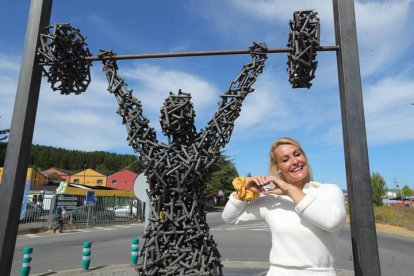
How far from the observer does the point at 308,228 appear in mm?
1774

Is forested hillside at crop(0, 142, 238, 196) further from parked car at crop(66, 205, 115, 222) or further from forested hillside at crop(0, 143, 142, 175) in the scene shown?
parked car at crop(66, 205, 115, 222)

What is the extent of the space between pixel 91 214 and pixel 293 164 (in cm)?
2031

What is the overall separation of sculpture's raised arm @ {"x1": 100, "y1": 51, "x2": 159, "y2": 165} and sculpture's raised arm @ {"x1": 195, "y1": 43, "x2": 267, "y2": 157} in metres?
0.35

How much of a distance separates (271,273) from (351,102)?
1247 mm

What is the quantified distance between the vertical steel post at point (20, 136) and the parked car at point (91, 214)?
17696 millimetres

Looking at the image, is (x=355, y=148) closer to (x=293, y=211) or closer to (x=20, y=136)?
(x=293, y=211)

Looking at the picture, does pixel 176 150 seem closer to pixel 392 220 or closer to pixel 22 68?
pixel 22 68

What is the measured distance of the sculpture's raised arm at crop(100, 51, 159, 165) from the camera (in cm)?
237

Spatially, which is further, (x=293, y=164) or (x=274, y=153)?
(x=274, y=153)

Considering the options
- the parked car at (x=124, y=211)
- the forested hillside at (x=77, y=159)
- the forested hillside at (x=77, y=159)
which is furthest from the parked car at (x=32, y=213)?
the forested hillside at (x=77, y=159)

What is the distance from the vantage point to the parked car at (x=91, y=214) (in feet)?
63.2

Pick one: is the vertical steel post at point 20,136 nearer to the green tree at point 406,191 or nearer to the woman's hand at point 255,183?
the woman's hand at point 255,183

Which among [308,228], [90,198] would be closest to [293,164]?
[308,228]

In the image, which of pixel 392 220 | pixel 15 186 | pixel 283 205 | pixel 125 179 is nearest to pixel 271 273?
pixel 283 205
